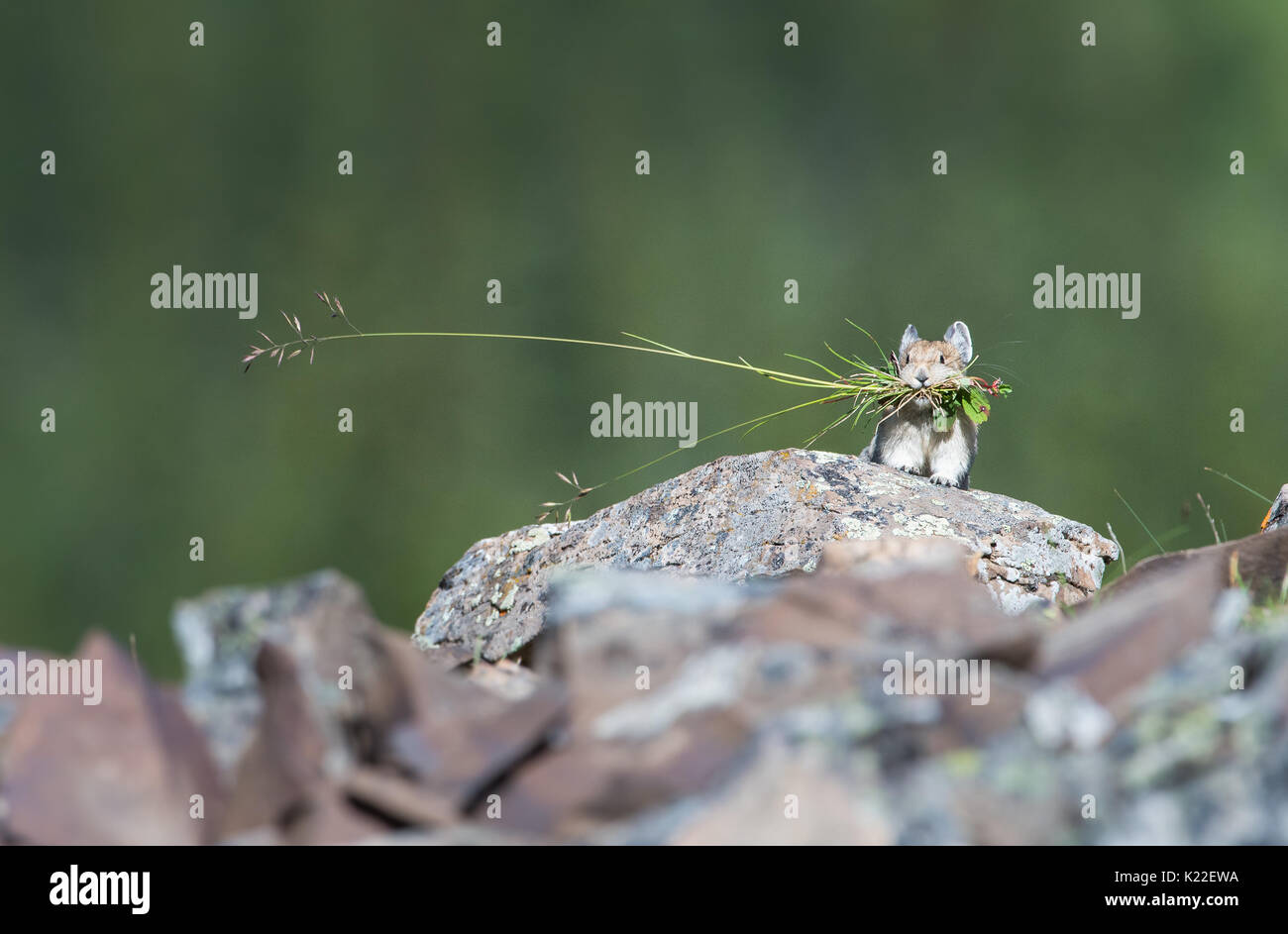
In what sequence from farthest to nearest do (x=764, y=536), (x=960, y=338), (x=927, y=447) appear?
(x=960, y=338) → (x=927, y=447) → (x=764, y=536)

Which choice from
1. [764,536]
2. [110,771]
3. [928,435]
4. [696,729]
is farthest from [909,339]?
[110,771]

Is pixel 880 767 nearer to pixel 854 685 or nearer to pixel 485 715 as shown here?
pixel 854 685

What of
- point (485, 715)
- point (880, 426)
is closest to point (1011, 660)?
point (485, 715)

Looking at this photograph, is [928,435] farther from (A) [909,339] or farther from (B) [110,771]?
(B) [110,771]

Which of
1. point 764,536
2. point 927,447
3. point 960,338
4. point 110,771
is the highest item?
point 960,338

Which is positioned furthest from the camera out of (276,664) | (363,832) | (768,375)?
(768,375)
